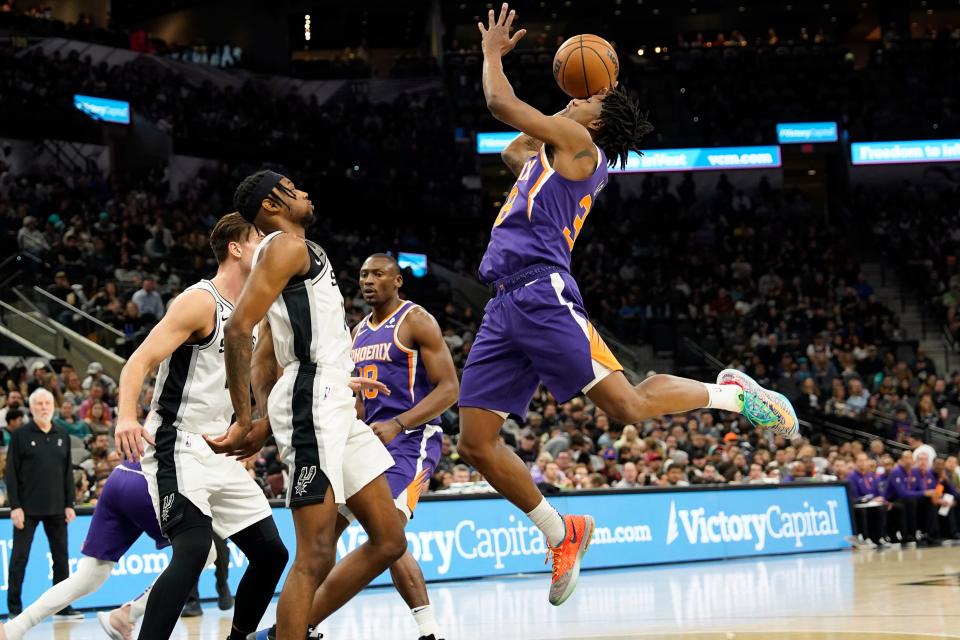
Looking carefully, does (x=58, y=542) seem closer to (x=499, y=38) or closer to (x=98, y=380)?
(x=98, y=380)

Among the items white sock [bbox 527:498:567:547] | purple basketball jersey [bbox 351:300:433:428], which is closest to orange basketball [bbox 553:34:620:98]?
purple basketball jersey [bbox 351:300:433:428]

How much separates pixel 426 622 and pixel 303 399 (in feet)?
5.54

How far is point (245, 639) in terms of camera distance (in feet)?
18.3

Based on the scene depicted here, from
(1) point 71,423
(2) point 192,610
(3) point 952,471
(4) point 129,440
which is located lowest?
(2) point 192,610

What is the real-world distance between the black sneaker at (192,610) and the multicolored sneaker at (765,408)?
568 centimetres

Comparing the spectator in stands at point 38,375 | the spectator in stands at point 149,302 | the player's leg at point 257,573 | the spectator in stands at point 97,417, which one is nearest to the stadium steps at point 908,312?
the spectator in stands at point 149,302

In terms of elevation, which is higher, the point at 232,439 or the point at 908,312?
the point at 908,312

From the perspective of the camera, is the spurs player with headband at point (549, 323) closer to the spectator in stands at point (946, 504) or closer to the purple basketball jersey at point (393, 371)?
the purple basketball jersey at point (393, 371)

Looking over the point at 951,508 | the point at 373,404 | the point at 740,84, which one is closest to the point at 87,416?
the point at 373,404

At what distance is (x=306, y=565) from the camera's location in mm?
5004

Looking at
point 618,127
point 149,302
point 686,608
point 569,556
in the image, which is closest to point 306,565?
point 569,556

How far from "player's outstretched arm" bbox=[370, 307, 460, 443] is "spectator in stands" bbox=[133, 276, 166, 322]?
39.3ft

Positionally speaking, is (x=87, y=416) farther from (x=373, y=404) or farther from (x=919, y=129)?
(x=919, y=129)

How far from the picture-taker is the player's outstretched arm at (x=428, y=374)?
21.5ft
